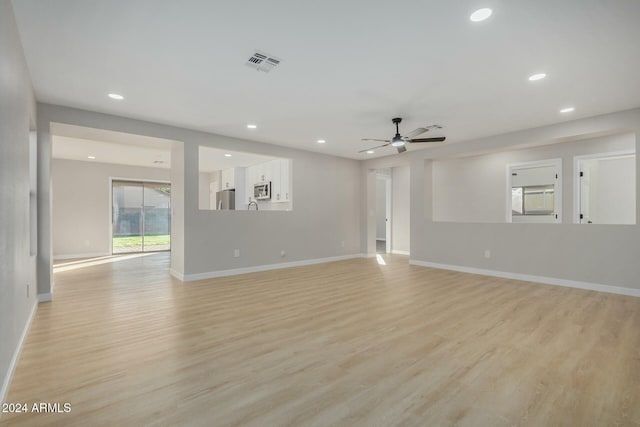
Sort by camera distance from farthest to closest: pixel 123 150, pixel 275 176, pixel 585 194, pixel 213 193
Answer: pixel 213 193 → pixel 275 176 → pixel 123 150 → pixel 585 194

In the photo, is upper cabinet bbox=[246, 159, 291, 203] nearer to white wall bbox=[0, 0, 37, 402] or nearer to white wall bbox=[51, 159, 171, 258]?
white wall bbox=[51, 159, 171, 258]

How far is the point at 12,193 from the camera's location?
2.09 m

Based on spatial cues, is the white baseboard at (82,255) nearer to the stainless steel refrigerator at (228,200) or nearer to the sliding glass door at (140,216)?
the sliding glass door at (140,216)

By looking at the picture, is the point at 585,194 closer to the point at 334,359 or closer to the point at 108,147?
the point at 334,359

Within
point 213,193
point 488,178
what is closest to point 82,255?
point 213,193

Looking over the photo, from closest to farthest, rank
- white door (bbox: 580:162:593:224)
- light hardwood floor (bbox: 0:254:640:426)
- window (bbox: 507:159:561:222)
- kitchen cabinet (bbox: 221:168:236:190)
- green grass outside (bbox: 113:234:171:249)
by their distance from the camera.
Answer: light hardwood floor (bbox: 0:254:640:426) < white door (bbox: 580:162:593:224) < window (bbox: 507:159:561:222) < green grass outside (bbox: 113:234:171:249) < kitchen cabinet (bbox: 221:168:236:190)

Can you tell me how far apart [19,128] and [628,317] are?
6195mm

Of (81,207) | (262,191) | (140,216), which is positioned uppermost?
(262,191)

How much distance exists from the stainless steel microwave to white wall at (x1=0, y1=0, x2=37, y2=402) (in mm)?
5052

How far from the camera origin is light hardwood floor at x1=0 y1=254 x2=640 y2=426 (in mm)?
1686

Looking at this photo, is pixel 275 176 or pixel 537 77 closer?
pixel 537 77

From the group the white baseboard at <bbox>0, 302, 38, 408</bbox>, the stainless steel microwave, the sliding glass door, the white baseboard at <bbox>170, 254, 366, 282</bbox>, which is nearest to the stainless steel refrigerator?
the stainless steel microwave

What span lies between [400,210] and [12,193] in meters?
7.81

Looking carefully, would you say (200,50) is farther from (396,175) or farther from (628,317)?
(396,175)
